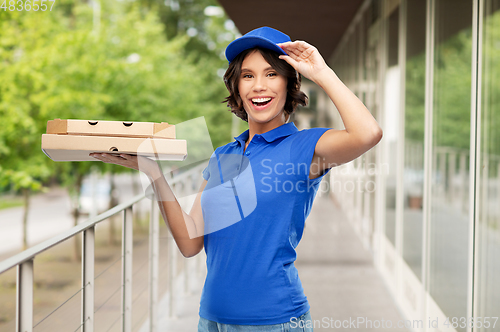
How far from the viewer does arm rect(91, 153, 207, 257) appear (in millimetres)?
1427

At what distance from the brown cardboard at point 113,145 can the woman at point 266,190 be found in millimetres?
73

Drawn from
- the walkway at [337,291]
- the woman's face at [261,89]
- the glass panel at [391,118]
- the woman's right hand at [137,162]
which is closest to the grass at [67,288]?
the walkway at [337,291]

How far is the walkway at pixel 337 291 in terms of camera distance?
11.5 feet

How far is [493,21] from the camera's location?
237 centimetres

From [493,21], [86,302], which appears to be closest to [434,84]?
[493,21]

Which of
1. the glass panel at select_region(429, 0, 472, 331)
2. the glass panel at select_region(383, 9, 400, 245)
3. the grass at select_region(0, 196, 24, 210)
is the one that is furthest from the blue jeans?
the grass at select_region(0, 196, 24, 210)

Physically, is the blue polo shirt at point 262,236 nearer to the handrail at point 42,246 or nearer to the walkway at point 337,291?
the handrail at point 42,246

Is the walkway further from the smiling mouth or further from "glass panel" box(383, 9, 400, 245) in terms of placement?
the smiling mouth

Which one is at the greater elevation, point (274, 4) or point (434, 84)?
point (274, 4)

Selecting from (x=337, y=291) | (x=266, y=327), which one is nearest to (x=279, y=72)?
(x=266, y=327)

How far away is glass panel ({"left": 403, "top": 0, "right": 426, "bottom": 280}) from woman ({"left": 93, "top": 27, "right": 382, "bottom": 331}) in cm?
212

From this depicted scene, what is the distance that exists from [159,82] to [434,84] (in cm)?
955

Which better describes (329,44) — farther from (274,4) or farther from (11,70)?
→ (11,70)

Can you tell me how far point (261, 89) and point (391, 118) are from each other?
10.6 feet
